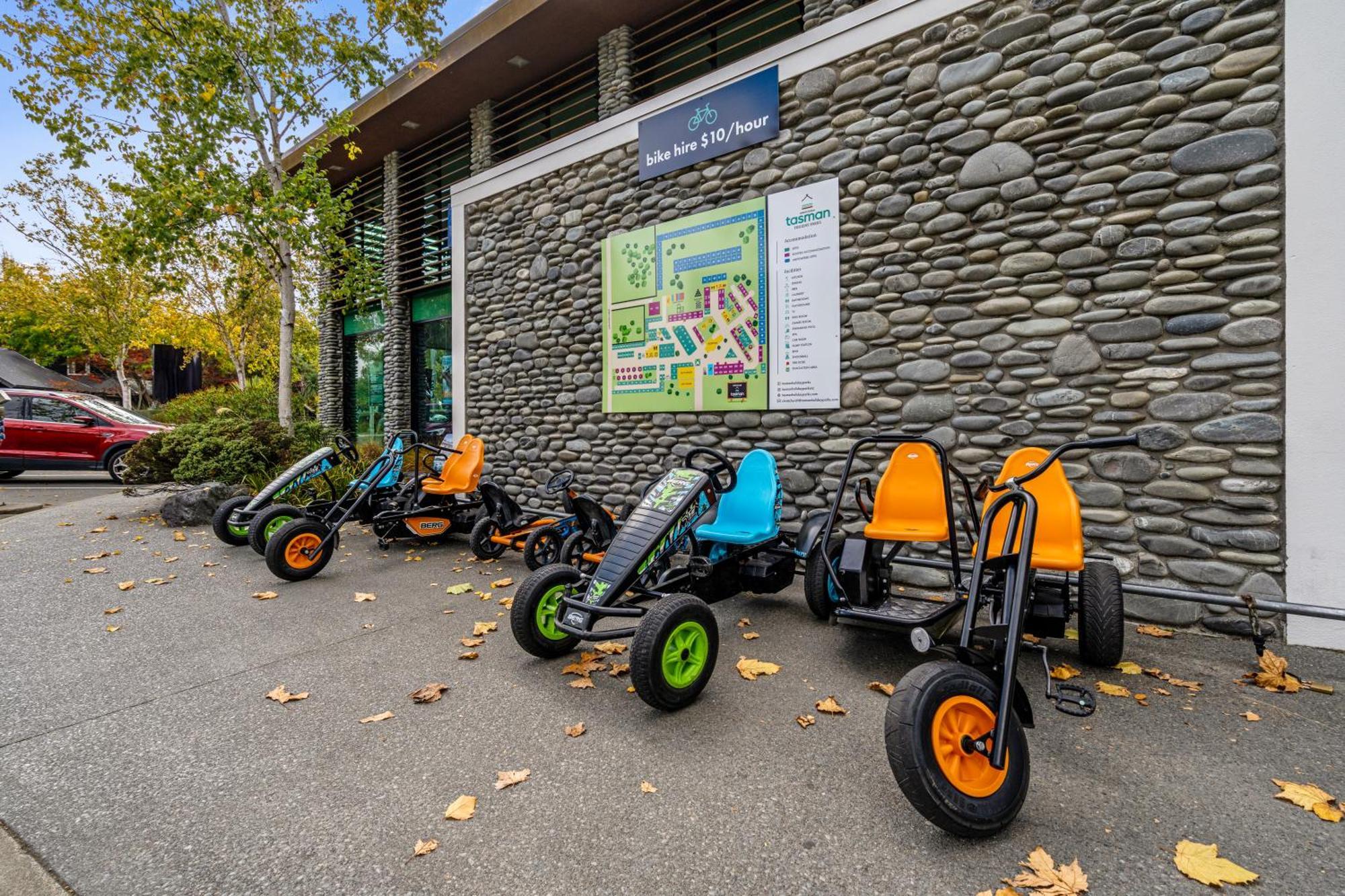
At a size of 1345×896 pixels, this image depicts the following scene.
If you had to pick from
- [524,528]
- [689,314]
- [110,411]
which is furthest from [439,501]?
[110,411]

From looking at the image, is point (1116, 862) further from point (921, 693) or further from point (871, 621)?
point (871, 621)

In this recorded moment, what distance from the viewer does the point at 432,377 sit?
10.2 m

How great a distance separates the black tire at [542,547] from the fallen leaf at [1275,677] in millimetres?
4256

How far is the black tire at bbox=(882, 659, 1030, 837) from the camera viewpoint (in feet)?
5.27

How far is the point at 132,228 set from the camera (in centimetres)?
761

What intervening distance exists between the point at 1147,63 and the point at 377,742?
18.6 feet

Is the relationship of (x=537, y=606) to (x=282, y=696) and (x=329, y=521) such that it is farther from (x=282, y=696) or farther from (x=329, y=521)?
(x=329, y=521)

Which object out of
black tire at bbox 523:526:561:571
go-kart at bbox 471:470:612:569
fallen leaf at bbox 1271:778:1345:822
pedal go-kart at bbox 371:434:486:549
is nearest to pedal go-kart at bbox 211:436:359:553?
pedal go-kart at bbox 371:434:486:549

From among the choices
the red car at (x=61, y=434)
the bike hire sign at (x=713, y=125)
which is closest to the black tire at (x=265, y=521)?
the bike hire sign at (x=713, y=125)

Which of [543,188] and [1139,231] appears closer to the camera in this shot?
[1139,231]

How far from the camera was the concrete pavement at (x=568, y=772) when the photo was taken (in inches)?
65.1

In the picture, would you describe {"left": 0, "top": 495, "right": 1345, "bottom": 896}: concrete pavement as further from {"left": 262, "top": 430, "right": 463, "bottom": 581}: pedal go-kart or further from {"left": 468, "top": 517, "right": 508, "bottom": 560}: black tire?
{"left": 468, "top": 517, "right": 508, "bottom": 560}: black tire

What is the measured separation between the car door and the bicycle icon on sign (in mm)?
12646

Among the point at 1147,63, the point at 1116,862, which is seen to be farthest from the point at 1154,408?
the point at 1116,862
